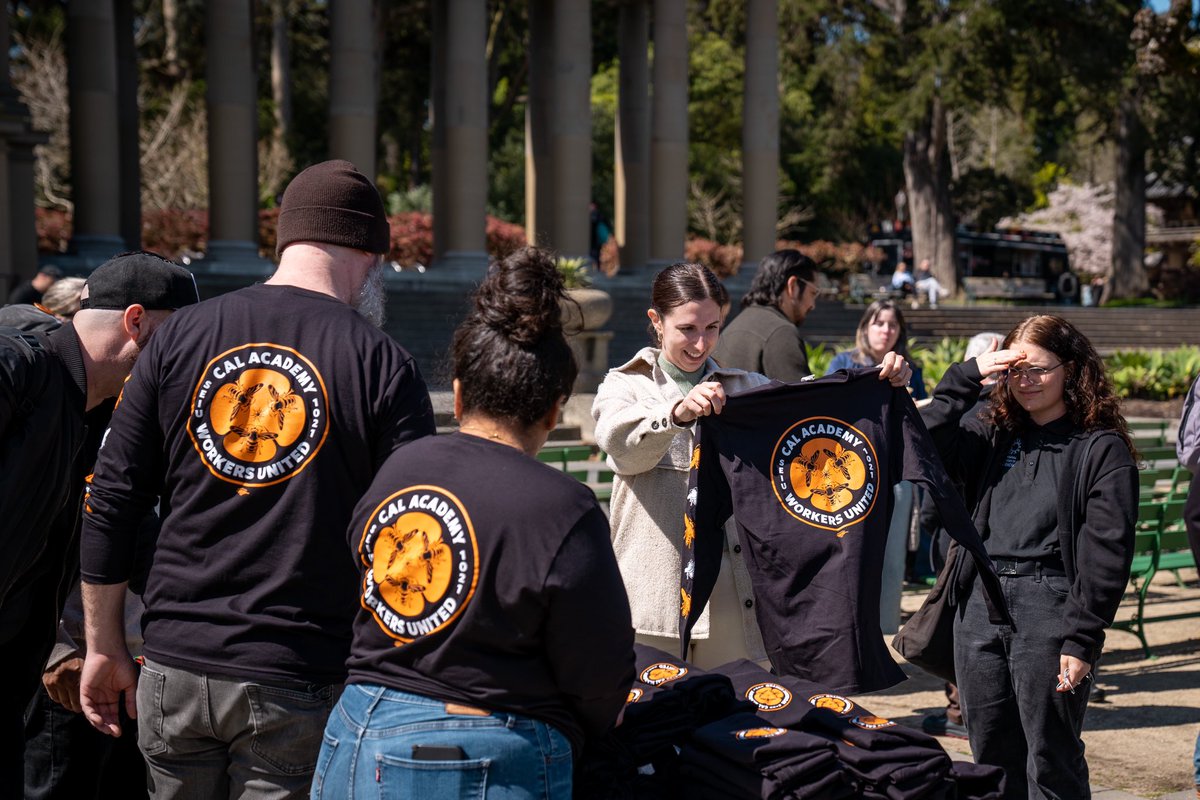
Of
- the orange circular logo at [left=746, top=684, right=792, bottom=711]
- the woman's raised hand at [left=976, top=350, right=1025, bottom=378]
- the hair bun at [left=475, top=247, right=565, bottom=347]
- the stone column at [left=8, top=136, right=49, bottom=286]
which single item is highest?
the stone column at [left=8, top=136, right=49, bottom=286]

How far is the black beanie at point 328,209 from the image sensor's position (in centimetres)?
325

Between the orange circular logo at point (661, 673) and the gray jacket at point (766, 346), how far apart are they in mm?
2930

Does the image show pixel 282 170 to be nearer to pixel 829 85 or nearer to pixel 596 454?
pixel 829 85

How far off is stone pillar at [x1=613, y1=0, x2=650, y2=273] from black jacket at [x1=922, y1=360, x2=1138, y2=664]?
29.9 meters

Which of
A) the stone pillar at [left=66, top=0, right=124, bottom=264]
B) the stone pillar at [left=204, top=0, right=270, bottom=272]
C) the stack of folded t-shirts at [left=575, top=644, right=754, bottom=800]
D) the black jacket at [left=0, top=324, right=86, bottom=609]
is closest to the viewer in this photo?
the stack of folded t-shirts at [left=575, top=644, right=754, bottom=800]

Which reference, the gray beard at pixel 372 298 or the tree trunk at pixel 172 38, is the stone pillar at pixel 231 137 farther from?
the gray beard at pixel 372 298

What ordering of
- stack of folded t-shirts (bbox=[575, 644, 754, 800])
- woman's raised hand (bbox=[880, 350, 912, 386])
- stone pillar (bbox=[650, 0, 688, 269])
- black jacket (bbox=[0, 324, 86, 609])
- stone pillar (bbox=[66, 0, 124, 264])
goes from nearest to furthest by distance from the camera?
stack of folded t-shirts (bbox=[575, 644, 754, 800]) < black jacket (bbox=[0, 324, 86, 609]) < woman's raised hand (bbox=[880, 350, 912, 386]) < stone pillar (bbox=[66, 0, 124, 264]) < stone pillar (bbox=[650, 0, 688, 269])

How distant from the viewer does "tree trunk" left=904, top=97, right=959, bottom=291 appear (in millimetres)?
44719

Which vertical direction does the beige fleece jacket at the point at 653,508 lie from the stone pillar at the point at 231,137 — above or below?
below

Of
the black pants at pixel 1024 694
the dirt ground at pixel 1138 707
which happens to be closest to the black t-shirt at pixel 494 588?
the black pants at pixel 1024 694

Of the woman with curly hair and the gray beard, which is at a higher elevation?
the gray beard

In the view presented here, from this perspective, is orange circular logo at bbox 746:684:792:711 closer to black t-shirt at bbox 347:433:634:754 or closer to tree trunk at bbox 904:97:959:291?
black t-shirt at bbox 347:433:634:754

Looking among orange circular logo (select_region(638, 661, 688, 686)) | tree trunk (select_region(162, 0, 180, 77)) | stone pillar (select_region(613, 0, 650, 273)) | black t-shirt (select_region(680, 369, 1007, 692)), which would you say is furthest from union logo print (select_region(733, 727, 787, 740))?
tree trunk (select_region(162, 0, 180, 77))

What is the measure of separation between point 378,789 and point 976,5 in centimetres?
3840
